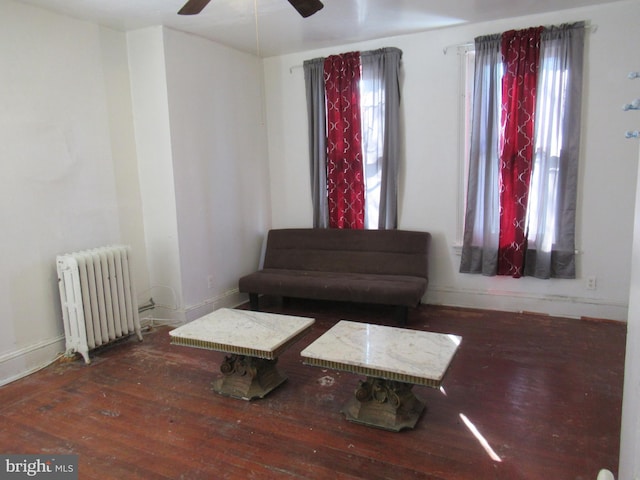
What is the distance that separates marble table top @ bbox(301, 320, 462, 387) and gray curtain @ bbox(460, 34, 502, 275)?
1700 millimetres

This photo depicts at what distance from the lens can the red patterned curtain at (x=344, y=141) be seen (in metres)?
4.21

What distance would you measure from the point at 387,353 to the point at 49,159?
8.65ft

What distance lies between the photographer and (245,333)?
2.58 metres

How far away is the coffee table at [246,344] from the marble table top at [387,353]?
0.24 meters

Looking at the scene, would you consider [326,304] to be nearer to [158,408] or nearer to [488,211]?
[488,211]

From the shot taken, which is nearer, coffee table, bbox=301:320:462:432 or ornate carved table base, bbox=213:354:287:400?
coffee table, bbox=301:320:462:432

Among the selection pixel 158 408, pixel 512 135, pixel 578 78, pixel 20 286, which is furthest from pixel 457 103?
pixel 20 286

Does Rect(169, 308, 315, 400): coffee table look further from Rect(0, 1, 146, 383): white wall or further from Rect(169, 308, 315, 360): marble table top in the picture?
Rect(0, 1, 146, 383): white wall

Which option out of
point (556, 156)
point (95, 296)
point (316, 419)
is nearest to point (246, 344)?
point (316, 419)

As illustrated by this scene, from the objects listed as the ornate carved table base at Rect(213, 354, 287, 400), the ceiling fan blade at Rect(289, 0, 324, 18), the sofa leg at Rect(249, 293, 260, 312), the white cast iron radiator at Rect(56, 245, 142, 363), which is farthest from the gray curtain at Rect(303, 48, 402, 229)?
the ornate carved table base at Rect(213, 354, 287, 400)

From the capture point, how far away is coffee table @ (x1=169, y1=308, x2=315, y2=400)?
2449 mm

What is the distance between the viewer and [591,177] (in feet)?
11.6

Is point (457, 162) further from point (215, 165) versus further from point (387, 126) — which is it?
point (215, 165)

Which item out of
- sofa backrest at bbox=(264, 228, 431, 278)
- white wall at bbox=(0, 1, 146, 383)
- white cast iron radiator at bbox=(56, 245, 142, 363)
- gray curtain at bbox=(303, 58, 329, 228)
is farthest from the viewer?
gray curtain at bbox=(303, 58, 329, 228)
